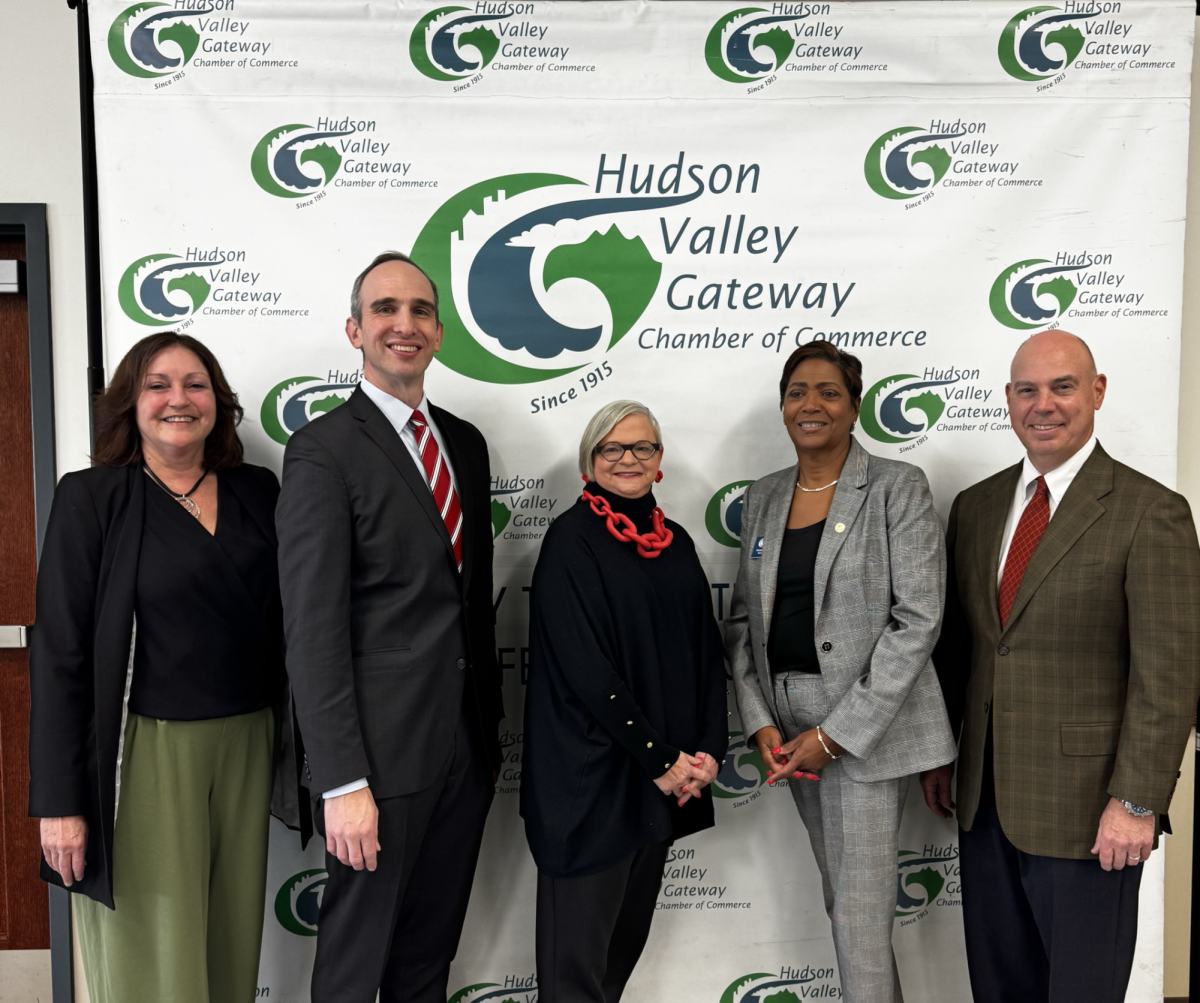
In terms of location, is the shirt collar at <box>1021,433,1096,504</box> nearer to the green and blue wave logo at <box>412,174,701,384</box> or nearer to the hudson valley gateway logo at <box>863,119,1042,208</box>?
the hudson valley gateway logo at <box>863,119,1042,208</box>

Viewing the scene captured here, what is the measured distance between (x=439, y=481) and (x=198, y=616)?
2.08 feet

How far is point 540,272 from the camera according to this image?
2.49 metres

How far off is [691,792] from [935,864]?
1159 mm

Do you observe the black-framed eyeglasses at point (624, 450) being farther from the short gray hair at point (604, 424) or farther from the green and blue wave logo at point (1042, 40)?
the green and blue wave logo at point (1042, 40)

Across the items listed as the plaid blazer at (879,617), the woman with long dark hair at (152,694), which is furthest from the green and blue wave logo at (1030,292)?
the woman with long dark hair at (152,694)

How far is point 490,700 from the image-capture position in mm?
2025

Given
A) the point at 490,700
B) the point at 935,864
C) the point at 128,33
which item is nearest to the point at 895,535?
the point at 490,700

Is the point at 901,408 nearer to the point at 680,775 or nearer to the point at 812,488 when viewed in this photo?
the point at 812,488

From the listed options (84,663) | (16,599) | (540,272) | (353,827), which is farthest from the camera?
(16,599)

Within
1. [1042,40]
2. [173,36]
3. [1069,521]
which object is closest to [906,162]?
[1042,40]

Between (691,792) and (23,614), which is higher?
(23,614)

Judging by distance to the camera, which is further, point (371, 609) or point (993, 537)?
point (993, 537)

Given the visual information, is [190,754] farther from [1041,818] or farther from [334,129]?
[1041,818]

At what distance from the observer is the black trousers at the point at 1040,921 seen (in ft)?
6.06
